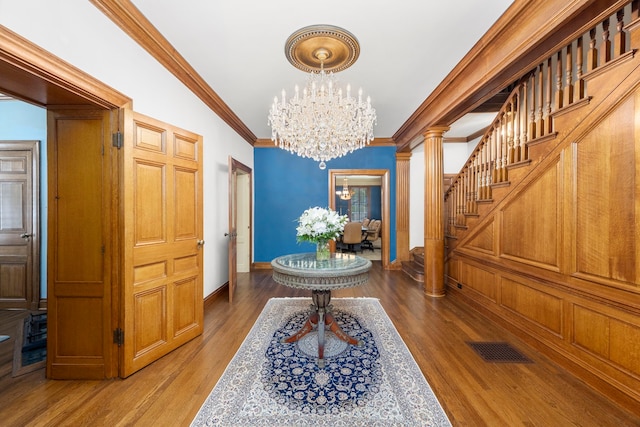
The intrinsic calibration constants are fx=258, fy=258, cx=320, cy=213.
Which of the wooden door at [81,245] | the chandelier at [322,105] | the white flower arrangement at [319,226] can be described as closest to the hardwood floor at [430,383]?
the wooden door at [81,245]

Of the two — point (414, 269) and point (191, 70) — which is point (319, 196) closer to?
point (414, 269)

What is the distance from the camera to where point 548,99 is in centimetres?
252

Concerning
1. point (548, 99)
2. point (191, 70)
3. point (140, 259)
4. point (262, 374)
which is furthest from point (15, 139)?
point (548, 99)

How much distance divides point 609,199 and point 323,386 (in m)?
2.53

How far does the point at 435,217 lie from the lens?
413cm

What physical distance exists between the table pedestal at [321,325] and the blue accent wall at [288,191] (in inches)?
126

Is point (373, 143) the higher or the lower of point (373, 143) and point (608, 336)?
the higher

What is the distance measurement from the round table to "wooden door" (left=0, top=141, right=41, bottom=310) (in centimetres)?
348

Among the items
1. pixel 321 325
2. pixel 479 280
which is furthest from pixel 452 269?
pixel 321 325

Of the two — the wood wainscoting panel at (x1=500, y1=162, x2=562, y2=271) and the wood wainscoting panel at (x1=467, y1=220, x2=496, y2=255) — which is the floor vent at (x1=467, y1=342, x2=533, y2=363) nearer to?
the wood wainscoting panel at (x1=500, y1=162, x2=562, y2=271)

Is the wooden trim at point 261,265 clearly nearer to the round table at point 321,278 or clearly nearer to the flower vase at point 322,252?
the round table at point 321,278

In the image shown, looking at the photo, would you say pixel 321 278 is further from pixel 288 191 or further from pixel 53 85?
pixel 288 191

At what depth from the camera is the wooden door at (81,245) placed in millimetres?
2070

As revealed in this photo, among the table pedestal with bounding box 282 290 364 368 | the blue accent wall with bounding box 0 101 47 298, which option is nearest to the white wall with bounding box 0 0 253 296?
the table pedestal with bounding box 282 290 364 368
